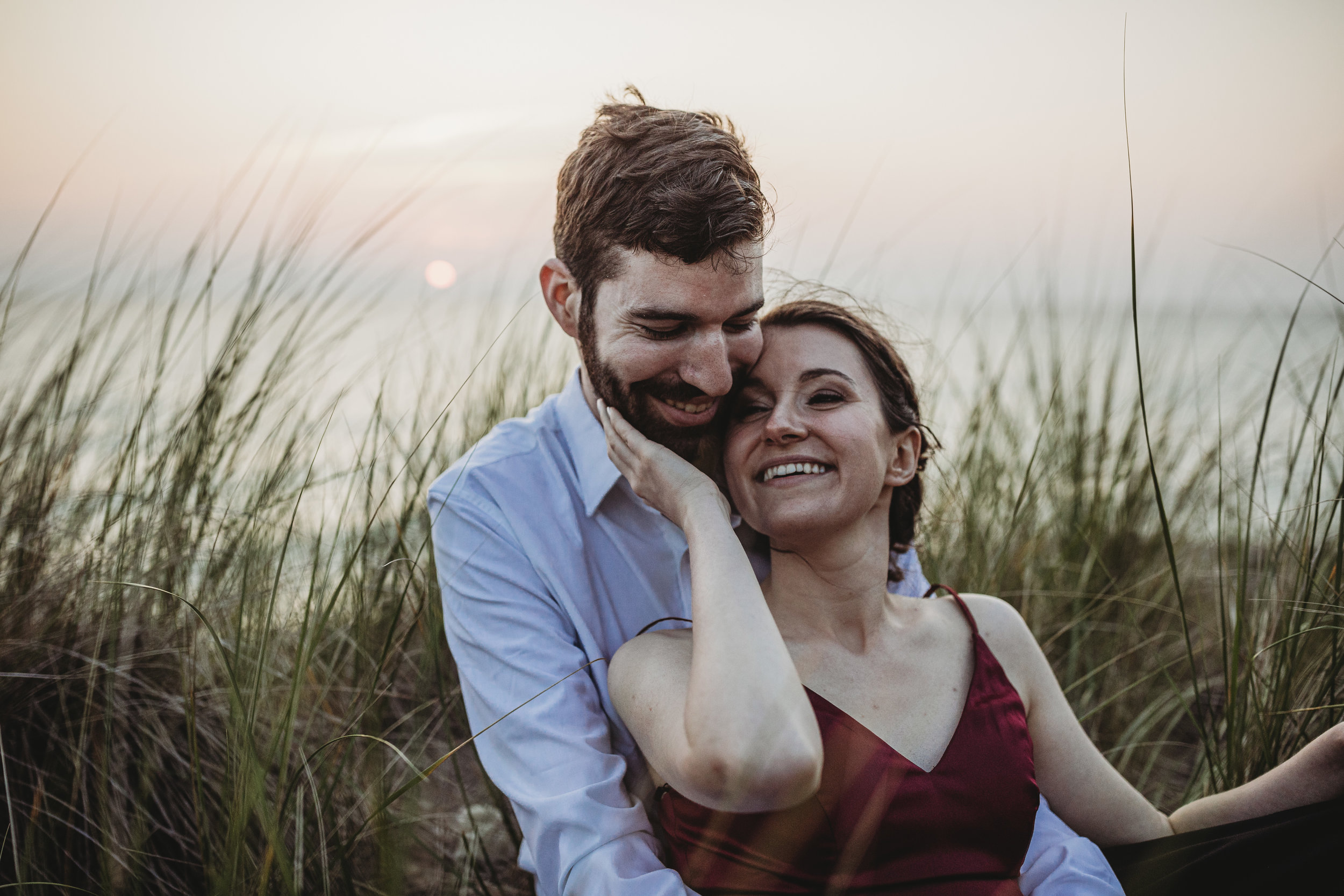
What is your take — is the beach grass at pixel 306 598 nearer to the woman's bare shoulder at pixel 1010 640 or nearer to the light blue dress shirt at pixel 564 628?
the light blue dress shirt at pixel 564 628

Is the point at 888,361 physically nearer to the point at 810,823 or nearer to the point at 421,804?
the point at 810,823

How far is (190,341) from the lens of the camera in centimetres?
286

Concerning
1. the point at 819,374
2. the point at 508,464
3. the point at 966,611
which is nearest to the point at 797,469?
the point at 819,374

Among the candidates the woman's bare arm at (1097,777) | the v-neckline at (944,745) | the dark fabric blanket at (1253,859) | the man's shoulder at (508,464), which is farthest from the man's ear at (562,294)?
the dark fabric blanket at (1253,859)

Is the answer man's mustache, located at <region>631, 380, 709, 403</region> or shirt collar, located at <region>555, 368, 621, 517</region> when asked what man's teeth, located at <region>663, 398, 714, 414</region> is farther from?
shirt collar, located at <region>555, 368, 621, 517</region>

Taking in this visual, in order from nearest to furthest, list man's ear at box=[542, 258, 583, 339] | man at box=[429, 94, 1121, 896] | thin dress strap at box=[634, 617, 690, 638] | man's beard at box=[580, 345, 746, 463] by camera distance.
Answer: man at box=[429, 94, 1121, 896], thin dress strap at box=[634, 617, 690, 638], man's beard at box=[580, 345, 746, 463], man's ear at box=[542, 258, 583, 339]

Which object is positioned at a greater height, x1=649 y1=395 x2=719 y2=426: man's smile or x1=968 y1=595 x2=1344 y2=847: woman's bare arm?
x1=649 y1=395 x2=719 y2=426: man's smile

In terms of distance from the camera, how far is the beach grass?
2188mm

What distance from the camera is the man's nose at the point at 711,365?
2174 mm

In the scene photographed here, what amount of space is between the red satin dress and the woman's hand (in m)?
0.47

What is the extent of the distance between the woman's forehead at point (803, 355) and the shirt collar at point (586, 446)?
0.41 meters

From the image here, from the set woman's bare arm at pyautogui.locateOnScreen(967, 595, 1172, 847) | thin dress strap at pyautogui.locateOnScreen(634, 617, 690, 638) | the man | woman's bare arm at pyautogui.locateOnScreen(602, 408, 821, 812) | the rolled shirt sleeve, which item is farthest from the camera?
woman's bare arm at pyautogui.locateOnScreen(967, 595, 1172, 847)

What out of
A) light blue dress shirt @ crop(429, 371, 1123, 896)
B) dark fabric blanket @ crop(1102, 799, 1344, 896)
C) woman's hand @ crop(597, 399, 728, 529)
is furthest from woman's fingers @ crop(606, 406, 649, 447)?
dark fabric blanket @ crop(1102, 799, 1344, 896)

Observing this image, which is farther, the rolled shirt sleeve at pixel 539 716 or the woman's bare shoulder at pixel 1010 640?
the woman's bare shoulder at pixel 1010 640
